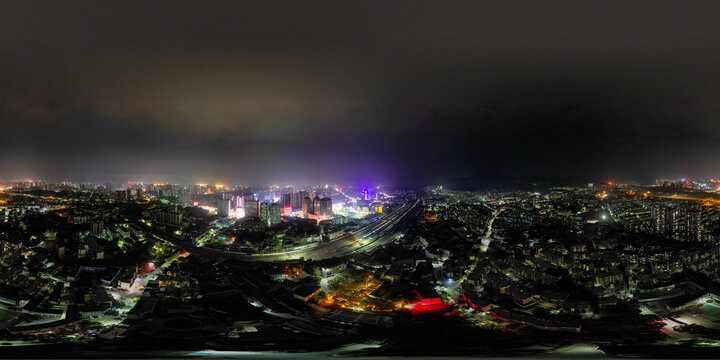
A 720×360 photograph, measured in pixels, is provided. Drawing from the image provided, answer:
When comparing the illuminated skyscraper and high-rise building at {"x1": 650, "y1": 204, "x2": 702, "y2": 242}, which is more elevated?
high-rise building at {"x1": 650, "y1": 204, "x2": 702, "y2": 242}

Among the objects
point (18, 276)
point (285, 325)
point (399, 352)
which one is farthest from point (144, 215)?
point (399, 352)

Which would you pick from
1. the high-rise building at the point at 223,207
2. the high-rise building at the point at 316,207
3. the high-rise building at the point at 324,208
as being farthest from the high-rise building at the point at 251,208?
the high-rise building at the point at 324,208

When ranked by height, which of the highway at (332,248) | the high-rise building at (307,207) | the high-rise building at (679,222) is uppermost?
the high-rise building at (679,222)

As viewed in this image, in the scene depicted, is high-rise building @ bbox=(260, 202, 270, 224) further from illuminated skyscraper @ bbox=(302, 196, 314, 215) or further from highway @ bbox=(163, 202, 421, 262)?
highway @ bbox=(163, 202, 421, 262)

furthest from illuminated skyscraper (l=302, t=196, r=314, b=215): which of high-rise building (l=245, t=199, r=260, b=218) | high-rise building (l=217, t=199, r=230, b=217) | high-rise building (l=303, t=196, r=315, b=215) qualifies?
high-rise building (l=217, t=199, r=230, b=217)

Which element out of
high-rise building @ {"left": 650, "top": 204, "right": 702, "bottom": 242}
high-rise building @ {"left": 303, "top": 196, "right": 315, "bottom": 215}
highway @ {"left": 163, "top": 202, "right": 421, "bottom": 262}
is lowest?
highway @ {"left": 163, "top": 202, "right": 421, "bottom": 262}

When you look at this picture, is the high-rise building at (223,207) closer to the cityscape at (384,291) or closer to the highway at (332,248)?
the highway at (332,248)

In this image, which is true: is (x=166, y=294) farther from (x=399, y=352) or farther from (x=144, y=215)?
(x=144, y=215)

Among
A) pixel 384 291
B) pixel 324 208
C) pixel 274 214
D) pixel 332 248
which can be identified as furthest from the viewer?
pixel 324 208

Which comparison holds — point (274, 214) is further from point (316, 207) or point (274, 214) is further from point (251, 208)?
point (316, 207)

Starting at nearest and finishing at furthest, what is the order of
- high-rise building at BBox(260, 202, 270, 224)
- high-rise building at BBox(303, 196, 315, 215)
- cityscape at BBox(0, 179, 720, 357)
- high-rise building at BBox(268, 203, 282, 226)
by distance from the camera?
cityscape at BBox(0, 179, 720, 357), high-rise building at BBox(268, 203, 282, 226), high-rise building at BBox(260, 202, 270, 224), high-rise building at BBox(303, 196, 315, 215)

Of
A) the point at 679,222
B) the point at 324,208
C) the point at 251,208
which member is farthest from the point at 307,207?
the point at 679,222
